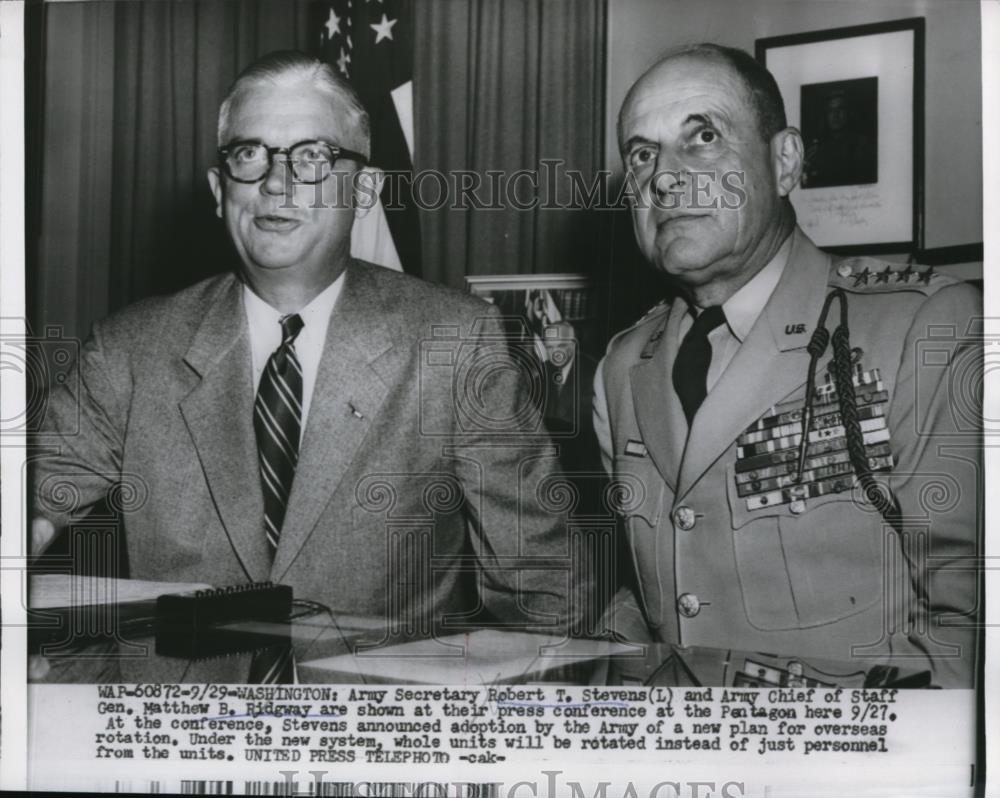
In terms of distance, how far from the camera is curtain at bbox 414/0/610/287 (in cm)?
258

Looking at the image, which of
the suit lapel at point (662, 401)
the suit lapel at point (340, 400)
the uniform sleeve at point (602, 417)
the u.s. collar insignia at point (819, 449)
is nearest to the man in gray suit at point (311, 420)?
the suit lapel at point (340, 400)

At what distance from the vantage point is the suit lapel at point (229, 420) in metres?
2.59

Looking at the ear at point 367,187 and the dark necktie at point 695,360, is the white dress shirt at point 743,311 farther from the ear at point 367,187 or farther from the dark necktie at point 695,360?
the ear at point 367,187

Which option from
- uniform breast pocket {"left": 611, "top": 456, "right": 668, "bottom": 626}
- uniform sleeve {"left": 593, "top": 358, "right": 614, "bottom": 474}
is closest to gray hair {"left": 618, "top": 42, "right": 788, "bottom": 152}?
uniform sleeve {"left": 593, "top": 358, "right": 614, "bottom": 474}

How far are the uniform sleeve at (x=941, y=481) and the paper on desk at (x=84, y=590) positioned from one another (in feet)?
5.20

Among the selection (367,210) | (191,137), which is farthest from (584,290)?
(191,137)

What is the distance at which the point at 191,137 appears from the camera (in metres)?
2.67

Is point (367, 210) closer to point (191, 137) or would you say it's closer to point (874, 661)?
point (191, 137)

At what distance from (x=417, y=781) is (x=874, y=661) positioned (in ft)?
3.32

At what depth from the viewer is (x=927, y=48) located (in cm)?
253

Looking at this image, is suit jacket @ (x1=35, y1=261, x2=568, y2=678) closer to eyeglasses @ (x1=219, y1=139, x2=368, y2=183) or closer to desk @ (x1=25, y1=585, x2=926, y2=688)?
desk @ (x1=25, y1=585, x2=926, y2=688)

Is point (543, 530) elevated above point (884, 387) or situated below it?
below

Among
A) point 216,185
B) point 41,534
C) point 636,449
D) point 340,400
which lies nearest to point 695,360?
point 636,449

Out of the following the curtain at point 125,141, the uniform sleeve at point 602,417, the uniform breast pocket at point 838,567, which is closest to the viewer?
the uniform breast pocket at point 838,567
